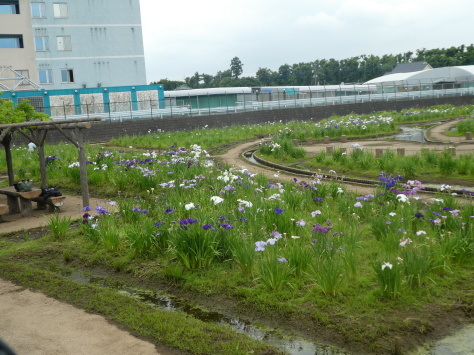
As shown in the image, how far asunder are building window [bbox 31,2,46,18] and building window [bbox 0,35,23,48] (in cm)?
228

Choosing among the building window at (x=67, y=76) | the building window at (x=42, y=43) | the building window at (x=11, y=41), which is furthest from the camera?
the building window at (x=67, y=76)

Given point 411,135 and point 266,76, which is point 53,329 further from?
point 266,76

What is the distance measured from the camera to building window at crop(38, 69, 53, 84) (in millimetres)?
45344

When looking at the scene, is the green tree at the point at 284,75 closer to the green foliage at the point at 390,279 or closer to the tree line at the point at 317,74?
the tree line at the point at 317,74

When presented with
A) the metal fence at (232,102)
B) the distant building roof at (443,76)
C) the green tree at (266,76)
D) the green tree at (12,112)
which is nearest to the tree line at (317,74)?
the green tree at (266,76)

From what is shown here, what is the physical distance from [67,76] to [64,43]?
2.61 metres

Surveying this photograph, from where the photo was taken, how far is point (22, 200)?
41.2 ft

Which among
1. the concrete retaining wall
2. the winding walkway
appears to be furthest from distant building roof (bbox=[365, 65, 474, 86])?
the winding walkway

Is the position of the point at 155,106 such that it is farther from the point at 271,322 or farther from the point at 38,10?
the point at 271,322

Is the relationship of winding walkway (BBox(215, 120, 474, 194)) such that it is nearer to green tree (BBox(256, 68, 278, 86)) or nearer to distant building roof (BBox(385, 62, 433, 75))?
distant building roof (BBox(385, 62, 433, 75))

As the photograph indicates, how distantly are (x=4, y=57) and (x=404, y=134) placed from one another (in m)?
30.2

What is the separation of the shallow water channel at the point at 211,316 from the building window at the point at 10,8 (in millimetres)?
40695

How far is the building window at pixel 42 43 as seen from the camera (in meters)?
45.0

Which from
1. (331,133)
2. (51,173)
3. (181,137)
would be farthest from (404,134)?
(51,173)
